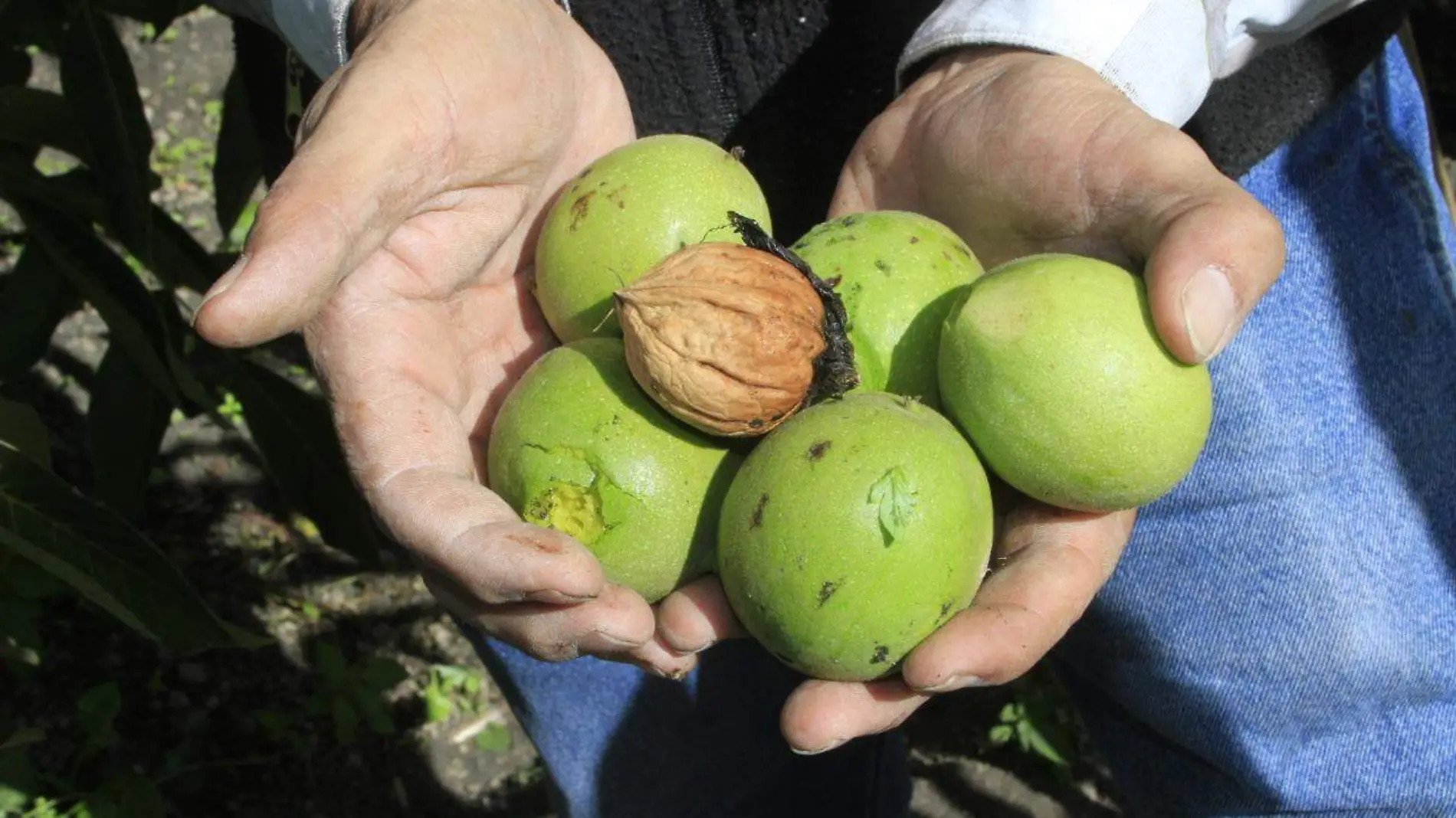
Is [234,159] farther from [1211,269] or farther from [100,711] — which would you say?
[1211,269]

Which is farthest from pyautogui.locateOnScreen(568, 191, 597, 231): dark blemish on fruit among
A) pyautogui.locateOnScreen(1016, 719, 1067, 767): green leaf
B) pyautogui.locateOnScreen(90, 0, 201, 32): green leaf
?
pyautogui.locateOnScreen(1016, 719, 1067, 767): green leaf

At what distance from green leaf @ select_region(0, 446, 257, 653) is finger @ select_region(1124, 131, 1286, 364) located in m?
1.88

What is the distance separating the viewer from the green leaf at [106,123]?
2920 millimetres

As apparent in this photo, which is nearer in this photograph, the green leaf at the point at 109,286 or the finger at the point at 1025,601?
the finger at the point at 1025,601

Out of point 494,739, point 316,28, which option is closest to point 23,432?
point 316,28

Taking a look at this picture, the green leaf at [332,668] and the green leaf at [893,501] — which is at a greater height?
the green leaf at [893,501]

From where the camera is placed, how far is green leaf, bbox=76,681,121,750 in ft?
11.2

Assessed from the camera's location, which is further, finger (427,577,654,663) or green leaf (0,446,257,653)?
green leaf (0,446,257,653)

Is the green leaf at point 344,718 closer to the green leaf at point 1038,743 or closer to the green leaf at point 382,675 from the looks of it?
the green leaf at point 382,675

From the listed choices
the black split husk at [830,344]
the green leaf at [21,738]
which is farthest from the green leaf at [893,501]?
the green leaf at [21,738]

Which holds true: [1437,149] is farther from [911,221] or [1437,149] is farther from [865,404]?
[865,404]

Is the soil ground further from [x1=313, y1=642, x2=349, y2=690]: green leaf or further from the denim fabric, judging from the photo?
the denim fabric

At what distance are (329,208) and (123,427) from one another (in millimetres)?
1524

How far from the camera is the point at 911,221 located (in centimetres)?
252
